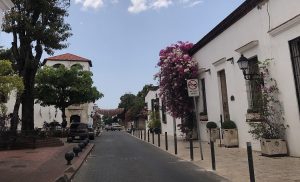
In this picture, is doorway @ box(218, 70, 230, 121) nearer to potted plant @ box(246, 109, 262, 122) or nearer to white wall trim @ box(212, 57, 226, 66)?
white wall trim @ box(212, 57, 226, 66)

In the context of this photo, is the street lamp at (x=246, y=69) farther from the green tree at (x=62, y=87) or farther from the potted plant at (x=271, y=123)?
the green tree at (x=62, y=87)

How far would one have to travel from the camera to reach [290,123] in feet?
43.0

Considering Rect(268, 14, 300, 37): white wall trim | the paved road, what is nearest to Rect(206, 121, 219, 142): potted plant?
the paved road

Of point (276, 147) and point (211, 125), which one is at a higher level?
point (211, 125)

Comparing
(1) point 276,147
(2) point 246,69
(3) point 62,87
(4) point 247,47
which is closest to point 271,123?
(1) point 276,147

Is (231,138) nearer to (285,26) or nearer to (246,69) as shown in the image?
(246,69)

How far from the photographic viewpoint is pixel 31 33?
23703 mm

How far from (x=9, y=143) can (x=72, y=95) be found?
18.1 m

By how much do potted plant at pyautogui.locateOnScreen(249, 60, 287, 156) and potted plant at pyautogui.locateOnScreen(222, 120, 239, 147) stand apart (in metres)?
3.81

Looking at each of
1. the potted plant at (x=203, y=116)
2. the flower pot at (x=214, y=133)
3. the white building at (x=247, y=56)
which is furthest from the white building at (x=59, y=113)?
the flower pot at (x=214, y=133)

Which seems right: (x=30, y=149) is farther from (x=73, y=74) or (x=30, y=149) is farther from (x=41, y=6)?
(x=73, y=74)

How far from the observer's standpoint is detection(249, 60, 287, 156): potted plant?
43.4ft

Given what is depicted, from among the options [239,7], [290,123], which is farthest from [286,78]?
[239,7]

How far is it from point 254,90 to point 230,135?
9.55 feet
